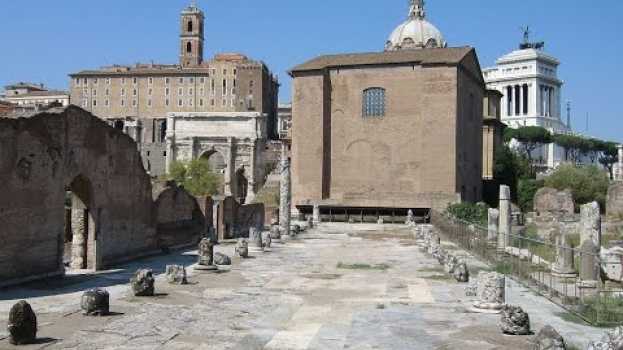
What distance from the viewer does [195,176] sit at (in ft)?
178

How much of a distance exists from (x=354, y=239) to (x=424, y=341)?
59.9 ft

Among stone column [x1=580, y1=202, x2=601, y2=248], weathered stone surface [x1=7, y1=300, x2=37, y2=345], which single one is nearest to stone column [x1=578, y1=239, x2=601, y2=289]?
stone column [x1=580, y1=202, x2=601, y2=248]

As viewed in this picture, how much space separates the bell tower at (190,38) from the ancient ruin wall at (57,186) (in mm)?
79523

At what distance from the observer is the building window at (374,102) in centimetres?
4216

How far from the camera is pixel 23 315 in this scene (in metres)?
7.99

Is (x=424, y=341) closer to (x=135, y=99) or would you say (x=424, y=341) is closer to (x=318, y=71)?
(x=318, y=71)

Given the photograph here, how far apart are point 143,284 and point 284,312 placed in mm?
2624

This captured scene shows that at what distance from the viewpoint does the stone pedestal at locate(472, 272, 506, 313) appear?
1072 centimetres

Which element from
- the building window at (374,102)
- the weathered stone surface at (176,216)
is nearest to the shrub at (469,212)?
the building window at (374,102)

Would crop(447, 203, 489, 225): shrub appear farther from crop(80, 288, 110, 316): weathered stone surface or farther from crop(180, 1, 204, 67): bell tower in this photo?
crop(180, 1, 204, 67): bell tower

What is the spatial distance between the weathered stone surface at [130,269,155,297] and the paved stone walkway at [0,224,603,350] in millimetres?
262

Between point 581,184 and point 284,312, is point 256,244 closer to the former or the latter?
point 284,312

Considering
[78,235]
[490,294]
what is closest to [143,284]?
[78,235]

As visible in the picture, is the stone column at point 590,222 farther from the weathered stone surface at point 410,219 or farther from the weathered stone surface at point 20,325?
the weathered stone surface at point 410,219
